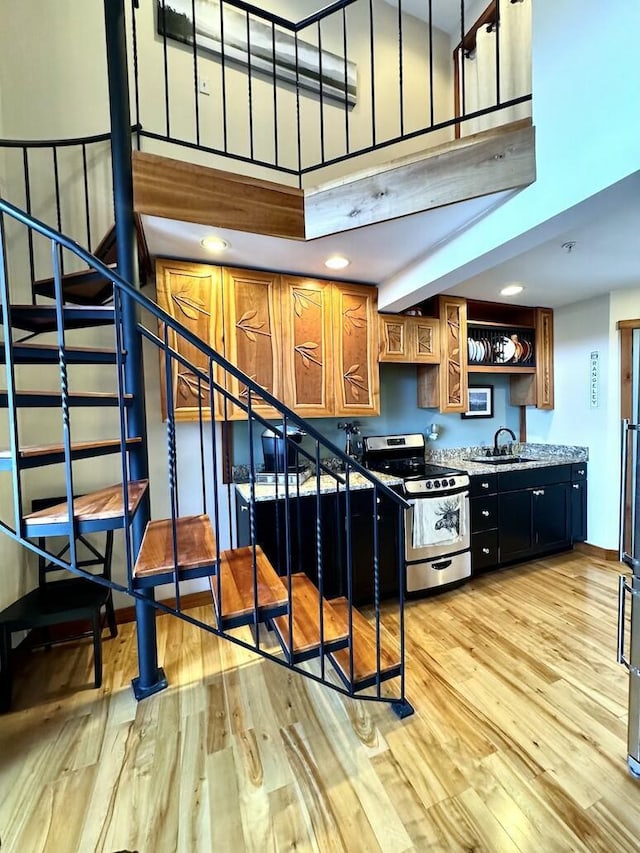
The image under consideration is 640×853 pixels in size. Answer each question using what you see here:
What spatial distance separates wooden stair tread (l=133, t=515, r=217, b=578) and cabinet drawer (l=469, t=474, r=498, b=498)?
221 centimetres

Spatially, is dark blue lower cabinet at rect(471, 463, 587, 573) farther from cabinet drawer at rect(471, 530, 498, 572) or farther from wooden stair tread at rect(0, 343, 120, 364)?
wooden stair tread at rect(0, 343, 120, 364)

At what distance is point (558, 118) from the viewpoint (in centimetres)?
151

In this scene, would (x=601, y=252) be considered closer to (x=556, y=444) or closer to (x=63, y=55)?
(x=556, y=444)

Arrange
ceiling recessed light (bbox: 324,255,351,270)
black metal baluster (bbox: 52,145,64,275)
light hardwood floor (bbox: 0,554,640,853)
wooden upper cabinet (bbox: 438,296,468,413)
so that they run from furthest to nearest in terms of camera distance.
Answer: wooden upper cabinet (bbox: 438,296,468,413)
ceiling recessed light (bbox: 324,255,351,270)
black metal baluster (bbox: 52,145,64,275)
light hardwood floor (bbox: 0,554,640,853)

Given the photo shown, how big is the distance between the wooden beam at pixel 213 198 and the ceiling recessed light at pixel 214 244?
189 mm

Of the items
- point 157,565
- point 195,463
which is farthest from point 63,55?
point 157,565

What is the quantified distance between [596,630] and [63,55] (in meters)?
5.16

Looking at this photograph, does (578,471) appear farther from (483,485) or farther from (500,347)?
Result: (500,347)

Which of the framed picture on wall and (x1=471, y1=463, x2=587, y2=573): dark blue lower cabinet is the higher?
the framed picture on wall

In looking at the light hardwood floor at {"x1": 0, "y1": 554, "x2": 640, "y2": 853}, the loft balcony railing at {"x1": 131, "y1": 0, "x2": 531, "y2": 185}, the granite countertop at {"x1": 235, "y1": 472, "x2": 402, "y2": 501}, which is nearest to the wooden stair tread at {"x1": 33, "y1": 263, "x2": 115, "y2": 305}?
the loft balcony railing at {"x1": 131, "y1": 0, "x2": 531, "y2": 185}

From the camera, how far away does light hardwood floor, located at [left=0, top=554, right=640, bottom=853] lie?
1.27m

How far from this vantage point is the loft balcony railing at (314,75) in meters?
2.46

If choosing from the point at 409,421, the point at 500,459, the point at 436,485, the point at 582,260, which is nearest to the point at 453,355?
the point at 409,421

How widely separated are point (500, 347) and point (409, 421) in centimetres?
125
